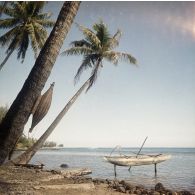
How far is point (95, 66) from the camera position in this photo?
18.5 m

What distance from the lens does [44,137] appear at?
1295cm

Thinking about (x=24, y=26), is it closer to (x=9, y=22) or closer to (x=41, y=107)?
(x=9, y=22)

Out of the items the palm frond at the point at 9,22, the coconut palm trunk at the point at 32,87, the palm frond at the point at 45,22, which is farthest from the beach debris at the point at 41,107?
the palm frond at the point at 45,22

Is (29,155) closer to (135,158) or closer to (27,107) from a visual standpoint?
(27,107)

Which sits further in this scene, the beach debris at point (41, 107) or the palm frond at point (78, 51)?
the palm frond at point (78, 51)

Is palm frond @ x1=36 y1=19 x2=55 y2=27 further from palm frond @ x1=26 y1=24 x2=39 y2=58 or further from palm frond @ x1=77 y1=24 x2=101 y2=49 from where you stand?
palm frond @ x1=77 y1=24 x2=101 y2=49

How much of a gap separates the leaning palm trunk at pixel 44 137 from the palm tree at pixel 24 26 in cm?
685

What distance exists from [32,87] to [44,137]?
29.0 feet

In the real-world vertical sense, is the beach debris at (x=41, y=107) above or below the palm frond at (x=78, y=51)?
below

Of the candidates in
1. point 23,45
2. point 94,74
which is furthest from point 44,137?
point 23,45

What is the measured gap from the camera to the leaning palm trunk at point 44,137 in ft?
37.5

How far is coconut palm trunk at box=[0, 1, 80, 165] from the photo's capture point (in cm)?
412

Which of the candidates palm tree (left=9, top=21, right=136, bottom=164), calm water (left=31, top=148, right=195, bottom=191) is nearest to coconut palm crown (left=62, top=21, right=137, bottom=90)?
palm tree (left=9, top=21, right=136, bottom=164)

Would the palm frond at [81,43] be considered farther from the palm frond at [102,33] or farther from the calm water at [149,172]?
the calm water at [149,172]
